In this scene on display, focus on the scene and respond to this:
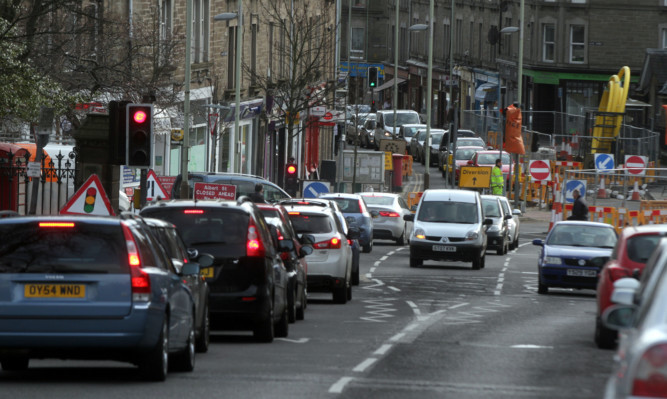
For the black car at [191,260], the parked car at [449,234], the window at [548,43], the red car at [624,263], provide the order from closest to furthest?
the black car at [191,260] < the red car at [624,263] < the parked car at [449,234] < the window at [548,43]

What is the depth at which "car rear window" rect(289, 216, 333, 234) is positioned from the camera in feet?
80.9

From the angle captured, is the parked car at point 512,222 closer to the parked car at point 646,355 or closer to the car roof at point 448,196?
the car roof at point 448,196

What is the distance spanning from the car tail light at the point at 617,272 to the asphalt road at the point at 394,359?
2.83 ft

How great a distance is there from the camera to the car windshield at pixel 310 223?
24.7m

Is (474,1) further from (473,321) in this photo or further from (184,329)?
(184,329)

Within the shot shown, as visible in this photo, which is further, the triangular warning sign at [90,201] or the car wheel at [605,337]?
the triangular warning sign at [90,201]

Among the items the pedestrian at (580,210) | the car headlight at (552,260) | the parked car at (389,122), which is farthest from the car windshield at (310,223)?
the parked car at (389,122)

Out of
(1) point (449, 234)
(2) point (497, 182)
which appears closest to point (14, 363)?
(1) point (449, 234)

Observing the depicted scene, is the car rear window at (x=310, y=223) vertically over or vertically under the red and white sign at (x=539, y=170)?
under

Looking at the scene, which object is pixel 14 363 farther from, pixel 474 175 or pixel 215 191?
pixel 474 175

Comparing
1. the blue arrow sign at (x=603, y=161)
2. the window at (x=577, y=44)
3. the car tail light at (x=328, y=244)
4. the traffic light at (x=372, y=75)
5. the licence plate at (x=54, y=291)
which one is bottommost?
the car tail light at (x=328, y=244)

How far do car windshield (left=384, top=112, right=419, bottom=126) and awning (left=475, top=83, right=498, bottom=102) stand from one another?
8.50 metres

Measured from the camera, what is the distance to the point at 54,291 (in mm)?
12164

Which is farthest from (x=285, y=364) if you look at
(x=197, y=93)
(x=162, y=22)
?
(x=197, y=93)
